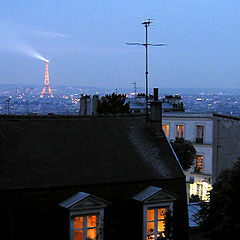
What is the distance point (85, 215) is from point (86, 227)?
1.58 feet

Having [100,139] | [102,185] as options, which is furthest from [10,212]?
[100,139]

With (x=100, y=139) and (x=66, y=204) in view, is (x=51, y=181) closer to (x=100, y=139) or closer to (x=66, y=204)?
(x=66, y=204)

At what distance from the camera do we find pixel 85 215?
56.2 ft

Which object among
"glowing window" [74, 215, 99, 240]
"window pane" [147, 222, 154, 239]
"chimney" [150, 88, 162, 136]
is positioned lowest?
"window pane" [147, 222, 154, 239]

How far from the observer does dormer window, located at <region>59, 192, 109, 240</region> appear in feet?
54.9

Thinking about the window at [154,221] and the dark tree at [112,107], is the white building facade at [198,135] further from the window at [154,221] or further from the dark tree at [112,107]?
the window at [154,221]

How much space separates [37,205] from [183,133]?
30323 millimetres

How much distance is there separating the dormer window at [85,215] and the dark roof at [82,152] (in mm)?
987

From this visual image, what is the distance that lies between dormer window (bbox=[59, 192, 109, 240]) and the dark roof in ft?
3.24

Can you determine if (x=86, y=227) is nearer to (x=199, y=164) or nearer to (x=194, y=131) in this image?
(x=194, y=131)

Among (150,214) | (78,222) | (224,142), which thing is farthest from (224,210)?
(224,142)

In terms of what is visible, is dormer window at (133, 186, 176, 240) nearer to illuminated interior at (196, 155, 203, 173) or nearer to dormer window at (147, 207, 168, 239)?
dormer window at (147, 207, 168, 239)

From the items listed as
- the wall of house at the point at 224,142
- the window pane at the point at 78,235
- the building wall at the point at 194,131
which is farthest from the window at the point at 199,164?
the window pane at the point at 78,235

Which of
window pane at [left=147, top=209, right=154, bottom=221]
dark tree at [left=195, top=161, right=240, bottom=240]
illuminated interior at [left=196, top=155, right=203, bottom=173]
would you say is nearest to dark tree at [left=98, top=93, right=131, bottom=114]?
illuminated interior at [left=196, top=155, right=203, bottom=173]
